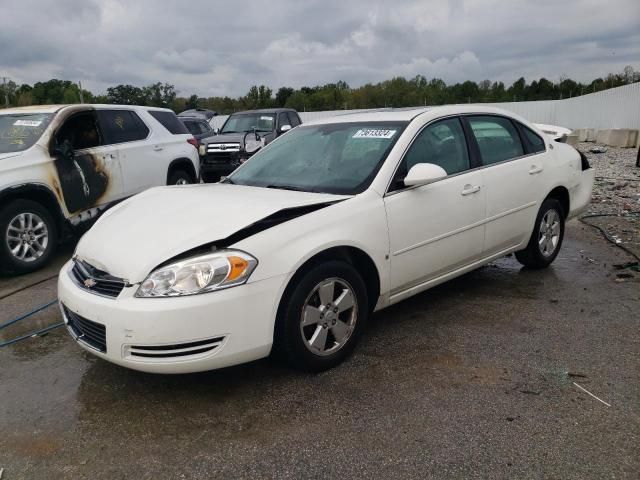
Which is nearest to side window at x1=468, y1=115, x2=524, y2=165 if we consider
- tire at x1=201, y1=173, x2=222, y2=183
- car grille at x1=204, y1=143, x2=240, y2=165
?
car grille at x1=204, y1=143, x2=240, y2=165

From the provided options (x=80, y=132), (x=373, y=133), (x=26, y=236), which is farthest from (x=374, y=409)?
(x=80, y=132)

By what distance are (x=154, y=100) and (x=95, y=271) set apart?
74277mm

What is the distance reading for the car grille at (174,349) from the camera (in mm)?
2893

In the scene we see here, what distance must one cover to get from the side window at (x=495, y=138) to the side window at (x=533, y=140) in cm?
14

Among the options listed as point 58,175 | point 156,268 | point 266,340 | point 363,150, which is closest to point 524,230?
point 363,150

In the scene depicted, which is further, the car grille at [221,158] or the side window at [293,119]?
the side window at [293,119]

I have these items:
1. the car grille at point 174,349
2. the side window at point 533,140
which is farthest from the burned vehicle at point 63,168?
the side window at point 533,140

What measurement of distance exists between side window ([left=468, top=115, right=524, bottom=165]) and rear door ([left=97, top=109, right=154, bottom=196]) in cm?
458

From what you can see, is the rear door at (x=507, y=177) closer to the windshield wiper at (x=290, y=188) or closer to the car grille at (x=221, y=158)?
the windshield wiper at (x=290, y=188)

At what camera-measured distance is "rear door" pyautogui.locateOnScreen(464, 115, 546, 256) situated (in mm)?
4539

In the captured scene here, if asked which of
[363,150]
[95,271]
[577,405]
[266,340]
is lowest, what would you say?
[577,405]

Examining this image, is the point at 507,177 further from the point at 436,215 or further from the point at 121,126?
the point at 121,126

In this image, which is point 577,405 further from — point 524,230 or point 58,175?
point 58,175

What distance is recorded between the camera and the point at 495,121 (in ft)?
16.0
